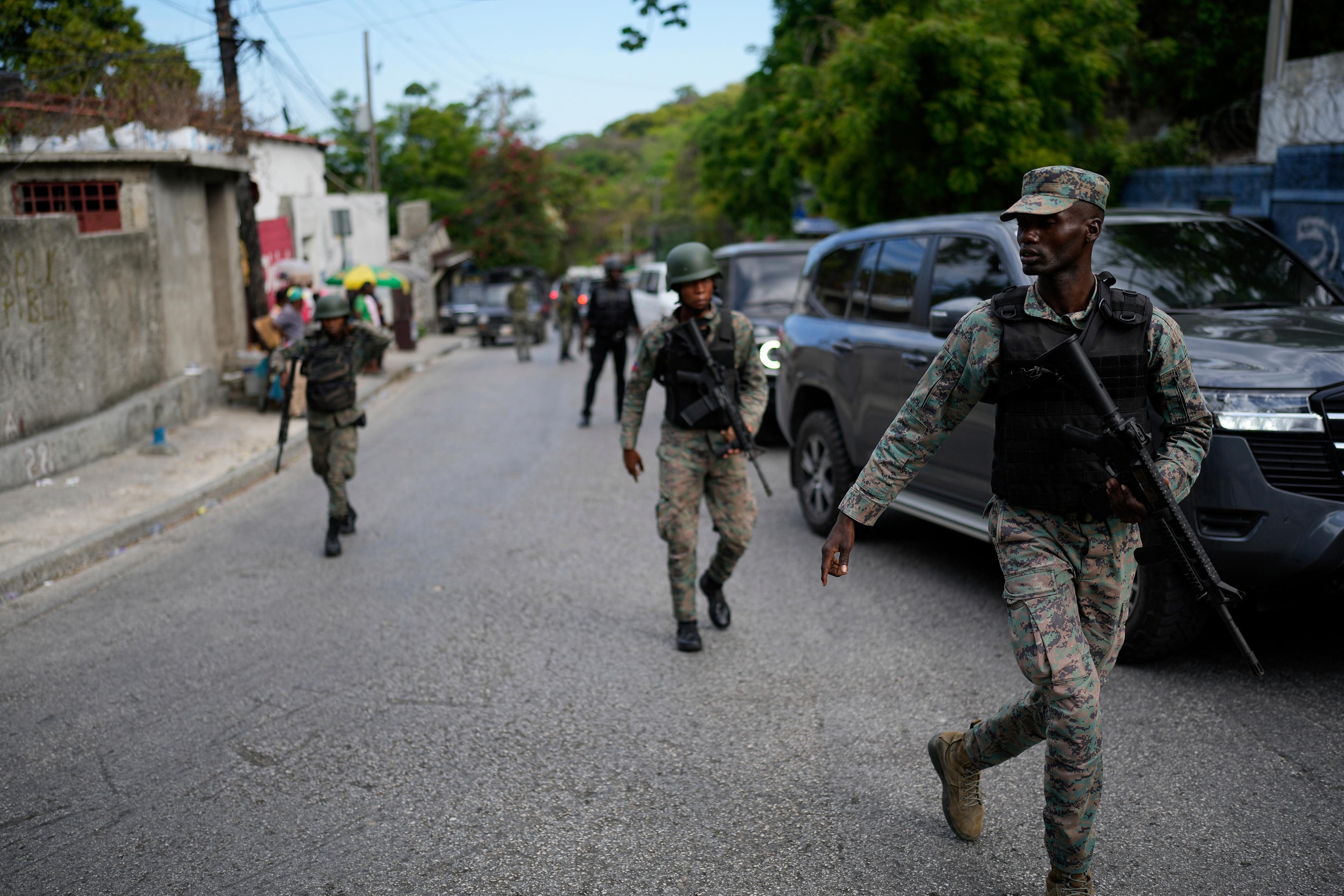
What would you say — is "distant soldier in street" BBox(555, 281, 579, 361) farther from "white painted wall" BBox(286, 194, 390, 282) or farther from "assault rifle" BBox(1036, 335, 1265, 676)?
"assault rifle" BBox(1036, 335, 1265, 676)

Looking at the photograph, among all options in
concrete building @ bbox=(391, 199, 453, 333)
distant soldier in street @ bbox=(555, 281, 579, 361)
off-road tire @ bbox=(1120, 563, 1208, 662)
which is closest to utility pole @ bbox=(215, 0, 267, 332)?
distant soldier in street @ bbox=(555, 281, 579, 361)

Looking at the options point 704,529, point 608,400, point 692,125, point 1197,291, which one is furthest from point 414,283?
point 1197,291

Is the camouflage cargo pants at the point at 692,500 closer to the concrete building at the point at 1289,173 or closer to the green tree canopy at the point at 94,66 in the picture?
the concrete building at the point at 1289,173

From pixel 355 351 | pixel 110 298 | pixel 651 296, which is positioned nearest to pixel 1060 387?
pixel 355 351

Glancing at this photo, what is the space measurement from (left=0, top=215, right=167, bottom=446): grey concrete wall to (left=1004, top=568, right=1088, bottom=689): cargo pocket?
357 inches

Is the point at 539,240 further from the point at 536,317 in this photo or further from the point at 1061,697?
the point at 1061,697

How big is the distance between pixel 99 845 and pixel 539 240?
43887 millimetres

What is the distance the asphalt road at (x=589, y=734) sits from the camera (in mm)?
3504

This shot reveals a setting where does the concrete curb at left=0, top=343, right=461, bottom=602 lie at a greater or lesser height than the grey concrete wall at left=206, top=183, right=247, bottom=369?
lesser

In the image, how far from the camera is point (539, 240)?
152ft

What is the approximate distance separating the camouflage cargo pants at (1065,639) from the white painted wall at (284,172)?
1942 cm

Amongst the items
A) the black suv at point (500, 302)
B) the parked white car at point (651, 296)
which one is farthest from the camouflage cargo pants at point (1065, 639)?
the black suv at point (500, 302)

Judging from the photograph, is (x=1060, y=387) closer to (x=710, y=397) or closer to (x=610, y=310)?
(x=710, y=397)

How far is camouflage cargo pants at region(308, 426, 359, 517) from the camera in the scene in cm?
782
